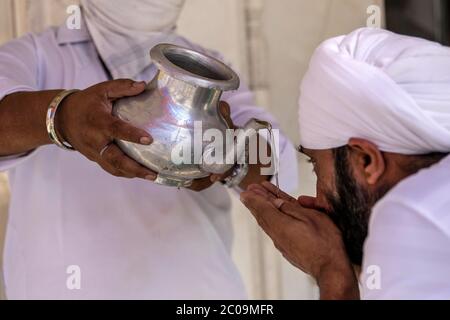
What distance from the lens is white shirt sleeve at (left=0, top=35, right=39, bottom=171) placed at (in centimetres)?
135

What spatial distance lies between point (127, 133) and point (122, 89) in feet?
0.25

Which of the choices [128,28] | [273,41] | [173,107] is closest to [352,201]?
[173,107]

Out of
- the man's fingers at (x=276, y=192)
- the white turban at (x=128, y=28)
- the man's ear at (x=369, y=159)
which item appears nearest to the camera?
the man's ear at (x=369, y=159)

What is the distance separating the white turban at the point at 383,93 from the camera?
0.97 meters

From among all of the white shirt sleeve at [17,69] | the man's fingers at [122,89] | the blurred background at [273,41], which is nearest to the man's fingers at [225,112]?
the man's fingers at [122,89]

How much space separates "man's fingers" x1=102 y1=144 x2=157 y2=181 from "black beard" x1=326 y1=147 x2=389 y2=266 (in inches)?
12.6

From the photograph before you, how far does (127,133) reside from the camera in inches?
45.3

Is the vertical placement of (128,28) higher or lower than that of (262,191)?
higher

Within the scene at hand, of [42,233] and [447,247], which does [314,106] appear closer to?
[447,247]

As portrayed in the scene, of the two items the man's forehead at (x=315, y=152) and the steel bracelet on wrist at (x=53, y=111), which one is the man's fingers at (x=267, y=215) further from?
the steel bracelet on wrist at (x=53, y=111)

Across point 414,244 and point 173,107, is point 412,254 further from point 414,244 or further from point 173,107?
point 173,107

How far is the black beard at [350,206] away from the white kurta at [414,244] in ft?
0.34
